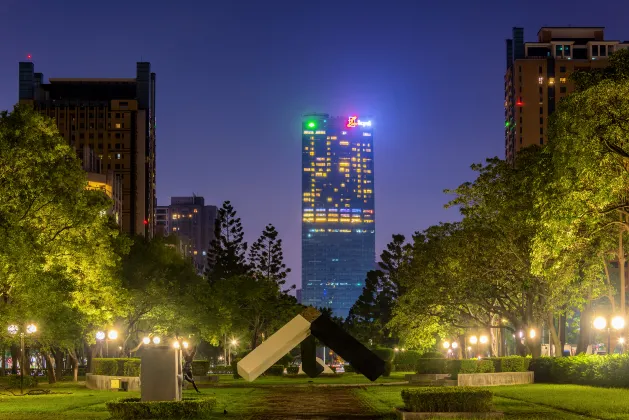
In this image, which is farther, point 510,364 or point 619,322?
point 510,364

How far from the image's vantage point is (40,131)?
3359 centimetres

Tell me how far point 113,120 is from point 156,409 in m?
147

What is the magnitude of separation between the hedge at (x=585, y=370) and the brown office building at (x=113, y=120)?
125 metres

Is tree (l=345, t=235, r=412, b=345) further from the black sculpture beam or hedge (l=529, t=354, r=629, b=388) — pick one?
the black sculpture beam

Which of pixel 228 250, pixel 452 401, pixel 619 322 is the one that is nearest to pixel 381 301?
pixel 228 250

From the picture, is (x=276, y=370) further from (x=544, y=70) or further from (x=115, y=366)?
(x=544, y=70)

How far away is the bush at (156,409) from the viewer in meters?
19.2

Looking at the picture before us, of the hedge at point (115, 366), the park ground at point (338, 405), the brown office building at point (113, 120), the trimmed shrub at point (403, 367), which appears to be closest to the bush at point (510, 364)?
the park ground at point (338, 405)

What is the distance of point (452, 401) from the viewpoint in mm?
19109

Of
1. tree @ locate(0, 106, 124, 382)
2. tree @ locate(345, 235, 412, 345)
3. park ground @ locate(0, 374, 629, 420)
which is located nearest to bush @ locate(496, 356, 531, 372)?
park ground @ locate(0, 374, 629, 420)

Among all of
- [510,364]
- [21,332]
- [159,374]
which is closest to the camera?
[159,374]

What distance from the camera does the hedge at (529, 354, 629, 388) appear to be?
97.6 ft

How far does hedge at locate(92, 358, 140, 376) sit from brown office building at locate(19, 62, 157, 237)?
390 feet

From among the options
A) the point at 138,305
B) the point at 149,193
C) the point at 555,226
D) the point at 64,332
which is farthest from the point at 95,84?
the point at 555,226
